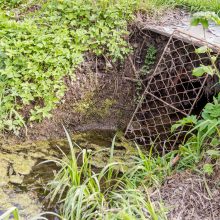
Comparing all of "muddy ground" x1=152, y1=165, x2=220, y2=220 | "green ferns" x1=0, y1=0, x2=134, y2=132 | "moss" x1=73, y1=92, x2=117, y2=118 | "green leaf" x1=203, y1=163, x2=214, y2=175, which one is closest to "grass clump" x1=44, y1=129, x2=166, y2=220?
"muddy ground" x1=152, y1=165, x2=220, y2=220

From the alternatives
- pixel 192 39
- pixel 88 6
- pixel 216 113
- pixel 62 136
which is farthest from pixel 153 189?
pixel 88 6

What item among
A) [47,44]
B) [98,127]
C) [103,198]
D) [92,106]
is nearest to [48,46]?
[47,44]

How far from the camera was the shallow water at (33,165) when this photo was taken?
2.68m

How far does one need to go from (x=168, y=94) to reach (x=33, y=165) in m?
1.49

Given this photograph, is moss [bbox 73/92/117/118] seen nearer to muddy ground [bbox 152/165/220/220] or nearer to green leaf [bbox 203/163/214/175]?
muddy ground [bbox 152/165/220/220]

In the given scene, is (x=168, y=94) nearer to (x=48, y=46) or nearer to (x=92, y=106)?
(x=92, y=106)

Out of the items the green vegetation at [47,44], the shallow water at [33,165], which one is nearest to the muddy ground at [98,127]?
the shallow water at [33,165]

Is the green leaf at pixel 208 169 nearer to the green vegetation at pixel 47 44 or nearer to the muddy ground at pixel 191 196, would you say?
the muddy ground at pixel 191 196

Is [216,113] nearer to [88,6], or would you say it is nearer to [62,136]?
[62,136]

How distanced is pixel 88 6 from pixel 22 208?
6.99 ft

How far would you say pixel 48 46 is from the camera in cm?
336

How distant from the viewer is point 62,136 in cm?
351

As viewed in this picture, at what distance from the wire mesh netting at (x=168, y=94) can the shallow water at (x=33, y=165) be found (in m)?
0.28

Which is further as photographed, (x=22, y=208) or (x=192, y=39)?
(x=192, y=39)
